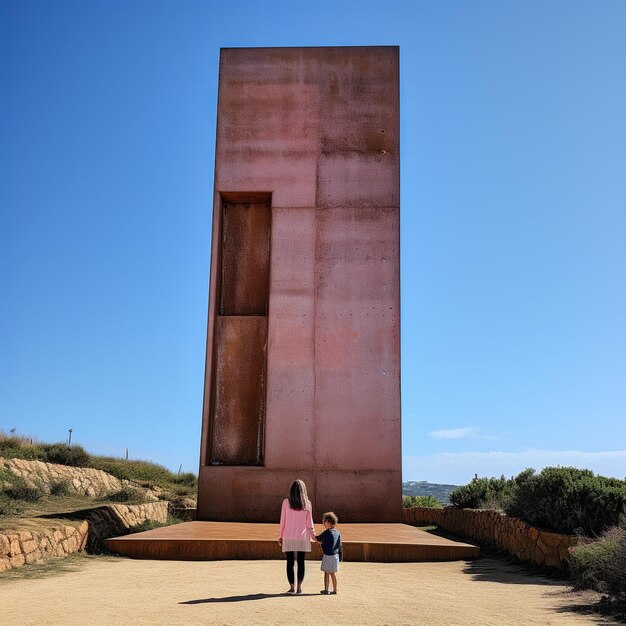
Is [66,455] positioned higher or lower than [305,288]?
lower

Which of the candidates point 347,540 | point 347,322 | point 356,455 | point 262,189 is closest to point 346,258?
point 347,322

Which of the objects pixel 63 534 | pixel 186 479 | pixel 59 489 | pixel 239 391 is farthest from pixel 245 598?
pixel 186 479

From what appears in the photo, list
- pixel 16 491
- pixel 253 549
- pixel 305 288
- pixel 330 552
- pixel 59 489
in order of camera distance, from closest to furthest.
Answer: pixel 330 552, pixel 253 549, pixel 16 491, pixel 305 288, pixel 59 489

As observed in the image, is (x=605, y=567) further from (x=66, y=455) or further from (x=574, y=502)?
(x=66, y=455)

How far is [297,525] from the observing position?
25.2 feet

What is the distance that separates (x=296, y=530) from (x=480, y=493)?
1082cm

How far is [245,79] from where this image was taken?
16.2 metres

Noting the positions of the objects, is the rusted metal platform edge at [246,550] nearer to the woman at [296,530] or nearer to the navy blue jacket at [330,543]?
the woman at [296,530]

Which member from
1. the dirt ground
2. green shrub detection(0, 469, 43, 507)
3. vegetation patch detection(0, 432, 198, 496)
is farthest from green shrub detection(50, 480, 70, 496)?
the dirt ground

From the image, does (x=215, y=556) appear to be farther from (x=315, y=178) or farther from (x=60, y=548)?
(x=315, y=178)

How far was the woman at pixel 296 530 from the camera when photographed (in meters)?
7.55

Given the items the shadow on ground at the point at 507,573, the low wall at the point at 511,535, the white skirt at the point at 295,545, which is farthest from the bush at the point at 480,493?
the white skirt at the point at 295,545

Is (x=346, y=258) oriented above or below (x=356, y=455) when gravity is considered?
above

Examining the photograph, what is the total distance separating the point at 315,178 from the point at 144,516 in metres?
8.39
